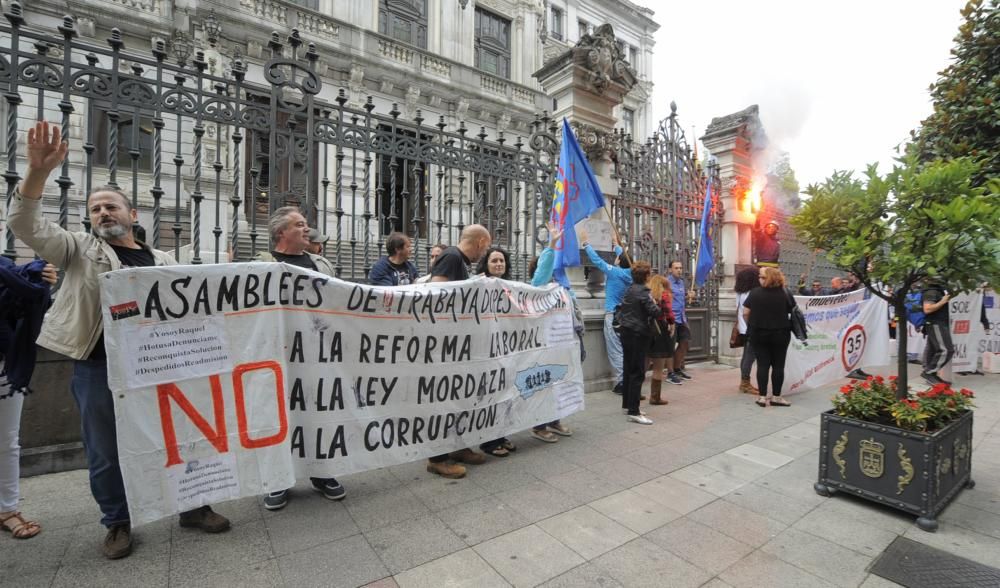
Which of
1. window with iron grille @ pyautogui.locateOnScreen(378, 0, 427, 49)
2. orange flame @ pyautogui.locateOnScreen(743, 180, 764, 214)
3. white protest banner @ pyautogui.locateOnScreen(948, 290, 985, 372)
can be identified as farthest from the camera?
window with iron grille @ pyautogui.locateOnScreen(378, 0, 427, 49)

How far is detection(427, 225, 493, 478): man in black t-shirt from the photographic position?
3.73m

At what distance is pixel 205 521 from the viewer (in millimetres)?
2809

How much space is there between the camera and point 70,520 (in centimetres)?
288

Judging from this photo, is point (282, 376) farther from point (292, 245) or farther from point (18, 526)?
point (18, 526)

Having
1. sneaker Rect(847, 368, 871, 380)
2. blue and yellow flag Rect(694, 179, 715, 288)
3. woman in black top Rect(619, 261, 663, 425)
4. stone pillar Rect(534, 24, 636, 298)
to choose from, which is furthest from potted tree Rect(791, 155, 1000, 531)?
A: blue and yellow flag Rect(694, 179, 715, 288)

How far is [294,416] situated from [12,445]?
62.4 inches

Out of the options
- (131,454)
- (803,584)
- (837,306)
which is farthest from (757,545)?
(837,306)

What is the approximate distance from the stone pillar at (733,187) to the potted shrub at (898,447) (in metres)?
6.29

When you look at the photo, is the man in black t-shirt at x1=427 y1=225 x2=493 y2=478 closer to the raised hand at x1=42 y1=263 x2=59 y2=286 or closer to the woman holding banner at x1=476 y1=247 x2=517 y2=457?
the woman holding banner at x1=476 y1=247 x2=517 y2=457

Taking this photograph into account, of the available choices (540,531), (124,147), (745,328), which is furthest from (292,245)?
(124,147)

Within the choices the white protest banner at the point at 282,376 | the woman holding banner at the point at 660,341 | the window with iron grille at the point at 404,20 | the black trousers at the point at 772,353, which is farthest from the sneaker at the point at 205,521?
the window with iron grille at the point at 404,20

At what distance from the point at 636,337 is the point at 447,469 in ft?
8.85

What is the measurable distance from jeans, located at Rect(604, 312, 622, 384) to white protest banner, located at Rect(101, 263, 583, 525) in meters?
3.08

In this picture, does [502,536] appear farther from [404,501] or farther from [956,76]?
[956,76]
